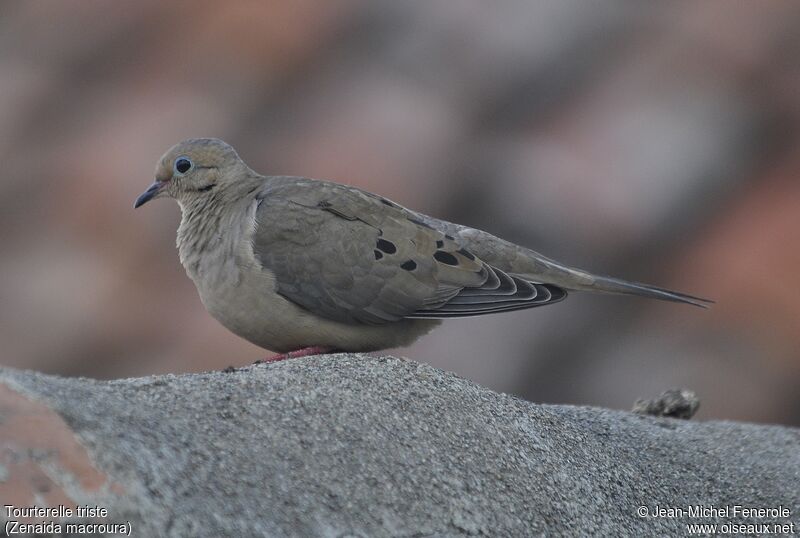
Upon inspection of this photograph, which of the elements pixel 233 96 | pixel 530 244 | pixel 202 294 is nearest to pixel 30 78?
pixel 233 96

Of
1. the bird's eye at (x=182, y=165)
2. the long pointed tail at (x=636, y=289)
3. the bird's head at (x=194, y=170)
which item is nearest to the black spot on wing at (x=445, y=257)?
the long pointed tail at (x=636, y=289)

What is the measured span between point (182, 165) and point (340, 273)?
108 centimetres

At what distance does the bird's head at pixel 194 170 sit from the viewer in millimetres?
5625

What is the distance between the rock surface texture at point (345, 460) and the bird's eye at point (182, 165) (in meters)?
1.76

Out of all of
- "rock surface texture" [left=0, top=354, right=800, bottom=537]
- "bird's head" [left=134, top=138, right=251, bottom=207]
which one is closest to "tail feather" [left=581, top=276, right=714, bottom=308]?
"rock surface texture" [left=0, top=354, right=800, bottom=537]

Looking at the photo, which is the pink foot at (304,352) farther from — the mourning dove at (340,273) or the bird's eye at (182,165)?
the bird's eye at (182,165)

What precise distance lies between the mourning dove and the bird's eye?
233 mm

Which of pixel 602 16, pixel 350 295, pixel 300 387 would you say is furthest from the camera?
pixel 602 16

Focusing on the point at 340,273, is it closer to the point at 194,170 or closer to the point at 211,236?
the point at 211,236

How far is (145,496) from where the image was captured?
291 cm

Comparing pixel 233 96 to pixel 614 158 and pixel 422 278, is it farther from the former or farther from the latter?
pixel 422 278

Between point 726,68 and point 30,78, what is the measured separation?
27.7 feet

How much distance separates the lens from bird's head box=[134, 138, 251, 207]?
18.5ft

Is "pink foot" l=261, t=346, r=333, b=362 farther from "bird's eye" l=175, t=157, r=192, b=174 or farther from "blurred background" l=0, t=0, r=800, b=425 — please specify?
"blurred background" l=0, t=0, r=800, b=425
